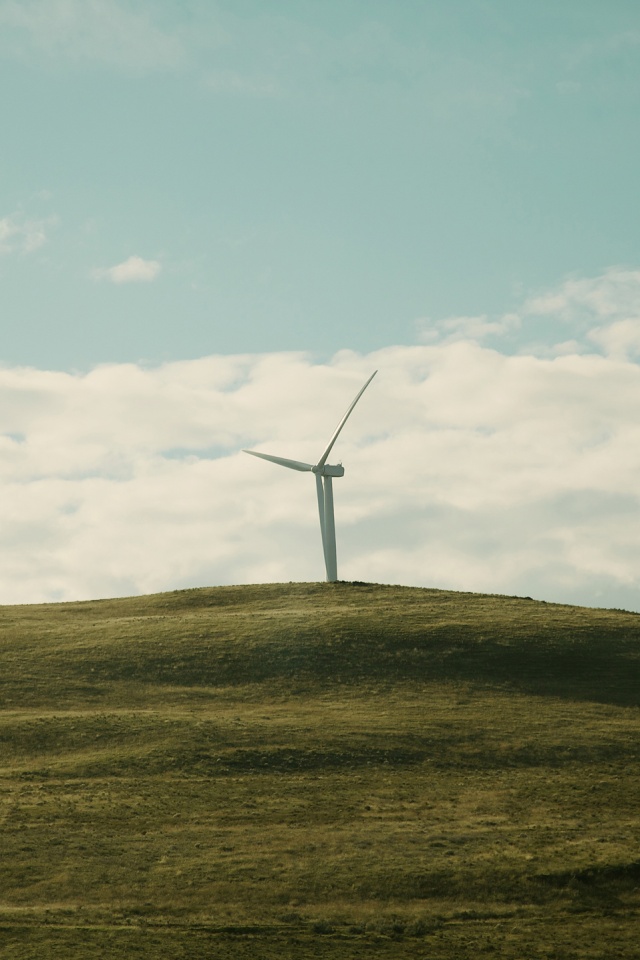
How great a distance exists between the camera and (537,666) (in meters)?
63.2

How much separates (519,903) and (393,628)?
3584 cm

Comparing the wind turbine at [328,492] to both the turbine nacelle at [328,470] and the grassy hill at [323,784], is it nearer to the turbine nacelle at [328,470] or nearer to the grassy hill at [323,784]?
the turbine nacelle at [328,470]

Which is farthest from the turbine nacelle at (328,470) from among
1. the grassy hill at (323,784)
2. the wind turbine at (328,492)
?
the grassy hill at (323,784)

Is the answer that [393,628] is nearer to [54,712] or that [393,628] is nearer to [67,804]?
[54,712]

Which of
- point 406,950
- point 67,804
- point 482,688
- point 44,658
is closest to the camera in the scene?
point 406,950

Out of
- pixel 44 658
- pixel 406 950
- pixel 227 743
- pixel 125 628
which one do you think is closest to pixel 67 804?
pixel 227 743

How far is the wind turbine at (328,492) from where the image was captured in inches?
3489

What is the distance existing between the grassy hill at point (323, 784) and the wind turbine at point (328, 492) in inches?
550

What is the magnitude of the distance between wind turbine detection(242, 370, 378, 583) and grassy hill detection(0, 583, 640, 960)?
1397 cm

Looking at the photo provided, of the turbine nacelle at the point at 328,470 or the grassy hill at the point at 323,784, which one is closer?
the grassy hill at the point at 323,784

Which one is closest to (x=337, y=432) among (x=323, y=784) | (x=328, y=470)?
(x=328, y=470)

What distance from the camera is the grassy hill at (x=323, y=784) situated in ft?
105

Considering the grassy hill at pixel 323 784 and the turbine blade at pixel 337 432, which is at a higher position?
the turbine blade at pixel 337 432

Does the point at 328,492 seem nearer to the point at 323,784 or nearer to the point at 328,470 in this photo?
the point at 328,470
